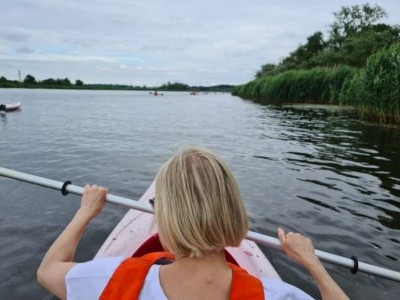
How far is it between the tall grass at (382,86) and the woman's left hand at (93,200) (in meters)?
11.1

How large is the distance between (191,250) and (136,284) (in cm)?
22

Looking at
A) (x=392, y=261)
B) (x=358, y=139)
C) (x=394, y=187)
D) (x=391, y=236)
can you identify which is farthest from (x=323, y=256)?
(x=358, y=139)

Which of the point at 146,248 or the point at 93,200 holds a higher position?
the point at 93,200

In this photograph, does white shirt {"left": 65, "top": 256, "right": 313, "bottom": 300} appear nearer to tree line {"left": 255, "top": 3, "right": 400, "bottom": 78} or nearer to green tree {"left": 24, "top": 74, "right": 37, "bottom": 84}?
tree line {"left": 255, "top": 3, "right": 400, "bottom": 78}

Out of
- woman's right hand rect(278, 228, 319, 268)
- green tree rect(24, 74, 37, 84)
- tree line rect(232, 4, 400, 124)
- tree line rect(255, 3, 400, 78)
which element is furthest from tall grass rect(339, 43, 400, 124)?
green tree rect(24, 74, 37, 84)

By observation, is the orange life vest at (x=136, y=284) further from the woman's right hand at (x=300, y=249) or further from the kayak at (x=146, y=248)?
the kayak at (x=146, y=248)

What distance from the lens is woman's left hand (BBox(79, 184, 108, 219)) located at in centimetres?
187

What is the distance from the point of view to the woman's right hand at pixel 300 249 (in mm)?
1675

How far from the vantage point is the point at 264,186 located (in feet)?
21.3

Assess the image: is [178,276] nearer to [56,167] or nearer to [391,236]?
[391,236]

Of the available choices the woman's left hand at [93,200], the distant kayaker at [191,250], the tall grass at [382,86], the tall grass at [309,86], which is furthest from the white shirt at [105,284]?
the tall grass at [309,86]

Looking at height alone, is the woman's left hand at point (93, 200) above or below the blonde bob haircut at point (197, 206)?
below

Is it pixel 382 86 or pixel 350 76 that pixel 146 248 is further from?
pixel 350 76

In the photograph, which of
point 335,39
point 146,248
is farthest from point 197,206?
point 335,39
